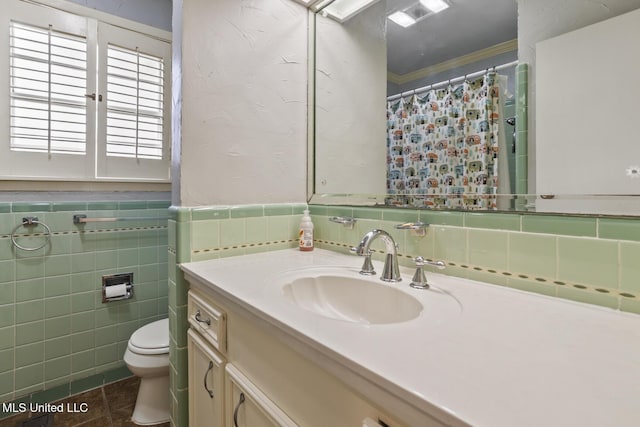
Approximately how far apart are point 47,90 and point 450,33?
1.91 meters

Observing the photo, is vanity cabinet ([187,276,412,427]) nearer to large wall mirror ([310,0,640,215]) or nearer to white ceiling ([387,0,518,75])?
large wall mirror ([310,0,640,215])

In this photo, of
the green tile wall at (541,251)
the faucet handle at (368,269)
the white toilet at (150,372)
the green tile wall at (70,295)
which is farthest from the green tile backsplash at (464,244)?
the green tile wall at (70,295)

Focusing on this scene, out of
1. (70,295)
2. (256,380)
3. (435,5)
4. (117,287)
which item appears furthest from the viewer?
(117,287)

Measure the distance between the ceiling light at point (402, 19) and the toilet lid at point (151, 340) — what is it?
66.6 inches

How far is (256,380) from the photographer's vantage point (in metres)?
0.72

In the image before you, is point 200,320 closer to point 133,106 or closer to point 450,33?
point 450,33

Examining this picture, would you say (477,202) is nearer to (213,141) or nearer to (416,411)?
(416,411)

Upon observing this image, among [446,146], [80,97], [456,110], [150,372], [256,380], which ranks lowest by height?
[150,372]

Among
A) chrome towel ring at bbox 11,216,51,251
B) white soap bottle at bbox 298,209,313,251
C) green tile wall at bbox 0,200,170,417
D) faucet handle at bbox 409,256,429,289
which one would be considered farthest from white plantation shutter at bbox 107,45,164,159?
faucet handle at bbox 409,256,429,289

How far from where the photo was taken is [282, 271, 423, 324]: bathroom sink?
848mm

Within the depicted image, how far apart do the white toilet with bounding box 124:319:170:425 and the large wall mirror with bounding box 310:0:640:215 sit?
102 cm

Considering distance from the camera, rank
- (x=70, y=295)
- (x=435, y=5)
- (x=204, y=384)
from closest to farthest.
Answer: (x=204, y=384), (x=435, y=5), (x=70, y=295)

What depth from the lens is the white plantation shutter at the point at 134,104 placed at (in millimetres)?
1801

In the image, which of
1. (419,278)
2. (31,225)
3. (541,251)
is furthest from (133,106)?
(541,251)
